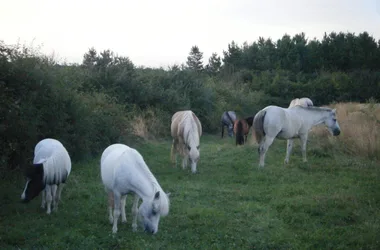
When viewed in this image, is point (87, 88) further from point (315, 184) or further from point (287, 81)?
point (287, 81)

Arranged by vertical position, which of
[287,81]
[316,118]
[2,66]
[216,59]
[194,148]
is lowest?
[194,148]

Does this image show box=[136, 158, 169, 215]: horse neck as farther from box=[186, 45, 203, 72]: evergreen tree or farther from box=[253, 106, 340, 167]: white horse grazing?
box=[186, 45, 203, 72]: evergreen tree

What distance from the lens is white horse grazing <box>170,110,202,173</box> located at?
11.1 metres

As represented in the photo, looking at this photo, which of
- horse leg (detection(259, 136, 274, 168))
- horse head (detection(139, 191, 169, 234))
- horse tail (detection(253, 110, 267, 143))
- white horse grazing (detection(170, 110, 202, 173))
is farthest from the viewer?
horse tail (detection(253, 110, 267, 143))

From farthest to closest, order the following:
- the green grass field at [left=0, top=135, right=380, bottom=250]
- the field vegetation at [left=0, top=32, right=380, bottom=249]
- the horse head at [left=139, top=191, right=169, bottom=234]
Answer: the field vegetation at [left=0, top=32, right=380, bottom=249] < the green grass field at [left=0, top=135, right=380, bottom=250] < the horse head at [left=139, top=191, right=169, bottom=234]

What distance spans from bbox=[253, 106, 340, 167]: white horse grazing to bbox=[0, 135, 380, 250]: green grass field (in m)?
1.00

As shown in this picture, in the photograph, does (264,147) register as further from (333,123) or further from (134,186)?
(134,186)

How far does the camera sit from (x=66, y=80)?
12172 millimetres

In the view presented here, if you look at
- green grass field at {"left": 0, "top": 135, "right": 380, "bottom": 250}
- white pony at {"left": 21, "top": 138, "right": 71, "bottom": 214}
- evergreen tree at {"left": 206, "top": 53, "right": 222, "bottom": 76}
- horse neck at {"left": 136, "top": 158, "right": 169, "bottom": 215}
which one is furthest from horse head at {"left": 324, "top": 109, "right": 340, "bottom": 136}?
evergreen tree at {"left": 206, "top": 53, "right": 222, "bottom": 76}

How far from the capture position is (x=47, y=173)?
276 inches

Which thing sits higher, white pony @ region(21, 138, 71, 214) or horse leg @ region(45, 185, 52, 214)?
white pony @ region(21, 138, 71, 214)

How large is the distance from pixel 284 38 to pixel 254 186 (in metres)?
43.5

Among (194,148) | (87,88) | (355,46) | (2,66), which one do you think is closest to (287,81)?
(355,46)

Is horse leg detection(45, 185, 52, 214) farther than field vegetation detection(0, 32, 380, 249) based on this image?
Yes
